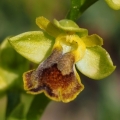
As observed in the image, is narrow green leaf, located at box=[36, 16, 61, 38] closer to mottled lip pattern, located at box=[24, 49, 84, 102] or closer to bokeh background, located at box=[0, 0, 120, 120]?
mottled lip pattern, located at box=[24, 49, 84, 102]

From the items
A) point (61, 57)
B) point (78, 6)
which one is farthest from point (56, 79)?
point (78, 6)

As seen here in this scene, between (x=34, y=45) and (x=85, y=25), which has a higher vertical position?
(x=34, y=45)

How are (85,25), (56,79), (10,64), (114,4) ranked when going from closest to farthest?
1. (114,4)
2. (56,79)
3. (10,64)
4. (85,25)

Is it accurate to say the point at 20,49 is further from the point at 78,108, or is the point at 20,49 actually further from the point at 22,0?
the point at 78,108

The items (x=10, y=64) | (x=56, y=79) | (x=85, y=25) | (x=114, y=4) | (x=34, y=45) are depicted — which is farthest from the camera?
(x=85, y=25)

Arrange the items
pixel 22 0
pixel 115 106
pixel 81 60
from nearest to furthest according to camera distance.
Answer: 1. pixel 81 60
2. pixel 115 106
3. pixel 22 0

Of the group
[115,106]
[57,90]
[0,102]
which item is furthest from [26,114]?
[0,102]

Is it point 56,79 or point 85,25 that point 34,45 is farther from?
point 85,25
